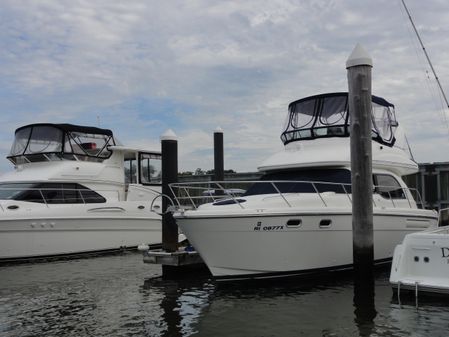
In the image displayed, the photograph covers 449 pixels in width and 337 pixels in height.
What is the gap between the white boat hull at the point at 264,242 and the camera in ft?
31.5

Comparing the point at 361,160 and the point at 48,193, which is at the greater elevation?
the point at 361,160

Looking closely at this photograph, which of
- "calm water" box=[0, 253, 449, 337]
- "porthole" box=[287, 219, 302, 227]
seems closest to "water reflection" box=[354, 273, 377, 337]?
"calm water" box=[0, 253, 449, 337]

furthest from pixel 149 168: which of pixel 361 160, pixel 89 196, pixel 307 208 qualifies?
pixel 361 160

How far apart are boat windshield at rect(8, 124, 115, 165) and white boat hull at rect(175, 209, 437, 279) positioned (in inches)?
309

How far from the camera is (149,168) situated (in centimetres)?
1817

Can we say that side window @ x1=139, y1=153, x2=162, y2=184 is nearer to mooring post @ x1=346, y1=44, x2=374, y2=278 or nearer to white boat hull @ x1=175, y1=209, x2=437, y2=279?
white boat hull @ x1=175, y1=209, x2=437, y2=279

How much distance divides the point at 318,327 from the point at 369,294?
2.13 metres

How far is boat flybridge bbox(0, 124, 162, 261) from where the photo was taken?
14328mm

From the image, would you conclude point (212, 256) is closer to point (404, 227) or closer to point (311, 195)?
point (311, 195)

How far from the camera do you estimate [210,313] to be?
8328 millimetres

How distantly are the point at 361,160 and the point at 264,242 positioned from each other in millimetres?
2359

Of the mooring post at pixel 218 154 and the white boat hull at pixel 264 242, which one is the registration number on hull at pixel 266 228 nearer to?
the white boat hull at pixel 264 242

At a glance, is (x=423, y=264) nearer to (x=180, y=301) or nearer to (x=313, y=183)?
(x=313, y=183)

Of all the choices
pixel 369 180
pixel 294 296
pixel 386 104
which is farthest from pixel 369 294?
pixel 386 104
